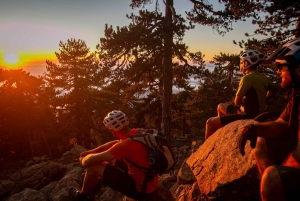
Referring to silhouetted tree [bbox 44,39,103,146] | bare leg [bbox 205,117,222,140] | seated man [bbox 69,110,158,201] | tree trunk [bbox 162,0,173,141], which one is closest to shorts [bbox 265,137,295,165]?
seated man [bbox 69,110,158,201]

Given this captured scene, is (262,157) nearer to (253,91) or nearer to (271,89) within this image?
(253,91)

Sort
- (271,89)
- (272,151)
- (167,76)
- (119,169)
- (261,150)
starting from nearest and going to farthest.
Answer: (272,151)
(261,150)
(119,169)
(271,89)
(167,76)

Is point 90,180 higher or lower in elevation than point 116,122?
lower

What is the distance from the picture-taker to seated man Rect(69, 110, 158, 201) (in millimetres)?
4148

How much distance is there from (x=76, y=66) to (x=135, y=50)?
13.8 m

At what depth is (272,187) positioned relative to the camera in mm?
2146

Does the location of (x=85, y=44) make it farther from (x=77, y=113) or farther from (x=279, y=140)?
(x=279, y=140)

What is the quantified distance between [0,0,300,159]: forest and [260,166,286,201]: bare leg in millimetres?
10460

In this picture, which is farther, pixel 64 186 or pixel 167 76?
pixel 167 76

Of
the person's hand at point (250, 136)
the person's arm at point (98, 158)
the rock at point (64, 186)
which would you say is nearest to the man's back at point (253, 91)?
the person's hand at point (250, 136)

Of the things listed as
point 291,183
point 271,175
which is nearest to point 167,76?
point 271,175

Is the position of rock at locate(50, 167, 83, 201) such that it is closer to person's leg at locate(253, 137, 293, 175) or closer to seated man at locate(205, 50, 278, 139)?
seated man at locate(205, 50, 278, 139)

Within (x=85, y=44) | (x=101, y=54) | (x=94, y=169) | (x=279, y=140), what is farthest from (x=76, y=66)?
(x=279, y=140)

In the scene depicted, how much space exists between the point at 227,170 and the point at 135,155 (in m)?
1.74
